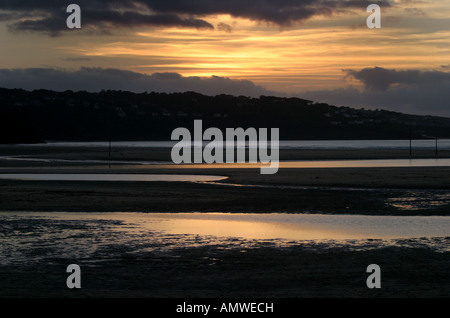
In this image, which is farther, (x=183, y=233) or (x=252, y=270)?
(x=183, y=233)

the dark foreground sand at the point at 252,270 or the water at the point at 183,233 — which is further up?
the water at the point at 183,233

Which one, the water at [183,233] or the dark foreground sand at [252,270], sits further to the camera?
the water at [183,233]

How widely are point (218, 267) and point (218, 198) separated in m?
14.5

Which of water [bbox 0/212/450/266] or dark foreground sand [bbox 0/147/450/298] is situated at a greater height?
water [bbox 0/212/450/266]

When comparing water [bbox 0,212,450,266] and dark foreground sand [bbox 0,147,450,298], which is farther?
water [bbox 0,212,450,266]

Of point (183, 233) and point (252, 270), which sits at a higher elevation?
point (183, 233)

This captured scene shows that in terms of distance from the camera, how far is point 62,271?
1259 centimetres
